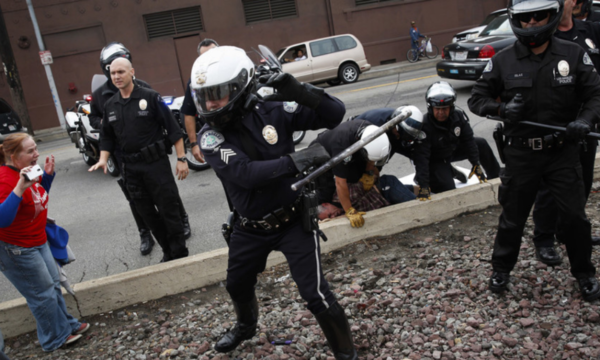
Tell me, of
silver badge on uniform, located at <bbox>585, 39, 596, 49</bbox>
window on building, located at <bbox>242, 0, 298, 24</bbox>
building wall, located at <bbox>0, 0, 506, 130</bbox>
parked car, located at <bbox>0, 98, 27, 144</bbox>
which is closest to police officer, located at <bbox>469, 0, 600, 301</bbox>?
silver badge on uniform, located at <bbox>585, 39, 596, 49</bbox>

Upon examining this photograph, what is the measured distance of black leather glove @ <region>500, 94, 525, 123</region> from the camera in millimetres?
3262

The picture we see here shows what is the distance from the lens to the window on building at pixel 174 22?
69.0ft

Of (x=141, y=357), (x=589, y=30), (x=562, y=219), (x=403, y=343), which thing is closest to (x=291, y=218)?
(x=403, y=343)

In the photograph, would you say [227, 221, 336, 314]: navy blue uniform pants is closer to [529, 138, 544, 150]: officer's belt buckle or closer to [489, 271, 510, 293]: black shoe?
[489, 271, 510, 293]: black shoe

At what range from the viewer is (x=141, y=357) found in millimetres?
3611

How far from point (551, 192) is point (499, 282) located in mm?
711

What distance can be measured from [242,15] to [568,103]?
19.6 meters

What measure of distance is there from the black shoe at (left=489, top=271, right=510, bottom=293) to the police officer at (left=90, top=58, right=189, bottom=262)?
2.86 metres

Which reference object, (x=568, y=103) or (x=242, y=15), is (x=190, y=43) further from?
(x=568, y=103)

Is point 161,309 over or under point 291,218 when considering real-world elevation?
under

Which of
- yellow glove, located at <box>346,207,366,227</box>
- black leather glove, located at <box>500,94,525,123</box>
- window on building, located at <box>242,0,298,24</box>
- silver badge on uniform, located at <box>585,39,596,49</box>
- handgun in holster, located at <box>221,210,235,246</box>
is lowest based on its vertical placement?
yellow glove, located at <box>346,207,366,227</box>

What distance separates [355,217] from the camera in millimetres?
4754

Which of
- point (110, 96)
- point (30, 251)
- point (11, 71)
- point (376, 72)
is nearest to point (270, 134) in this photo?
point (30, 251)

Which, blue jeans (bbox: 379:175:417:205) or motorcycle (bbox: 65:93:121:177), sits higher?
motorcycle (bbox: 65:93:121:177)
